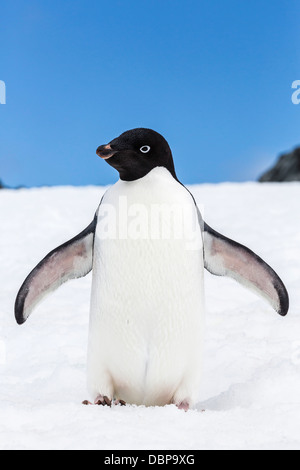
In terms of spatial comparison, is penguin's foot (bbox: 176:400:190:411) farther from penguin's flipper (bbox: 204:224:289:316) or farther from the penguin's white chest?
penguin's flipper (bbox: 204:224:289:316)

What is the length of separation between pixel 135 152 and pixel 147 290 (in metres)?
0.44

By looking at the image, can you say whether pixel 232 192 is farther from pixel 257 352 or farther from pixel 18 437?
pixel 18 437

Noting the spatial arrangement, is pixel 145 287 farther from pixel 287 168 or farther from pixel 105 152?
pixel 287 168

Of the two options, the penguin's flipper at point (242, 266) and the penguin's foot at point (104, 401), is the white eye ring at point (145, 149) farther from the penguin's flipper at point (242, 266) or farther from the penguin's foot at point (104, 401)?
the penguin's foot at point (104, 401)

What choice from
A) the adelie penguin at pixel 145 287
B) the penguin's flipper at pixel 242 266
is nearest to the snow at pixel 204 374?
the adelie penguin at pixel 145 287

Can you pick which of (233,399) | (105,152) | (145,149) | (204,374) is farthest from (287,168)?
(105,152)

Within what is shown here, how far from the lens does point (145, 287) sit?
1789mm

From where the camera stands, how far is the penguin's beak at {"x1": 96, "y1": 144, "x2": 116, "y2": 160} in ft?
5.62

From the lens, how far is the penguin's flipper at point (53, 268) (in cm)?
200

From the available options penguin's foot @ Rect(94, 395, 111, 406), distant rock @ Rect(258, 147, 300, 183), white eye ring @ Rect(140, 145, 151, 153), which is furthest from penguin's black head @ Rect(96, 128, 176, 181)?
distant rock @ Rect(258, 147, 300, 183)

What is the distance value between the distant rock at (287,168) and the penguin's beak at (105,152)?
43.6 ft

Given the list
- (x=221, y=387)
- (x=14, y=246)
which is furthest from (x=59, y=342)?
(x=14, y=246)

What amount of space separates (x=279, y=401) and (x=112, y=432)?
733 mm

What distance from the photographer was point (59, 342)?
2.74m
